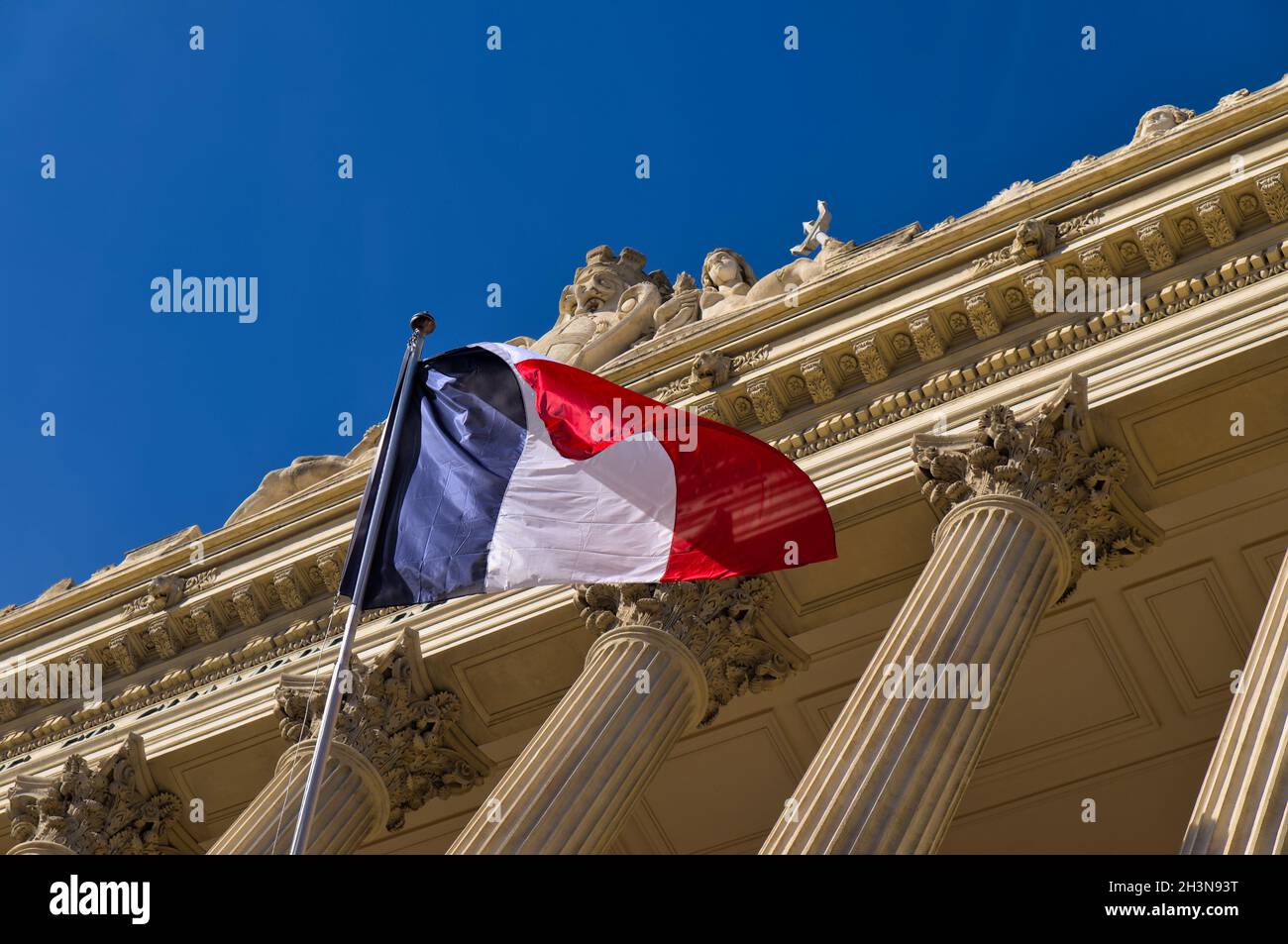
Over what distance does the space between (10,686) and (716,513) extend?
1389 cm

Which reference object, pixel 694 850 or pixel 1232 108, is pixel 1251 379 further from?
pixel 694 850

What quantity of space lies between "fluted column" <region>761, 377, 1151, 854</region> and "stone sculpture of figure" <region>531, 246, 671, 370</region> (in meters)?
8.19

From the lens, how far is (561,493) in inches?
704

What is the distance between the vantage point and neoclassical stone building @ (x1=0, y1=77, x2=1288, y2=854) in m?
18.1

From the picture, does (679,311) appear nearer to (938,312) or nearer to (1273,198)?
(938,312)

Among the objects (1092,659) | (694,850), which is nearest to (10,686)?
(694,850)

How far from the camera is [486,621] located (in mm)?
22625

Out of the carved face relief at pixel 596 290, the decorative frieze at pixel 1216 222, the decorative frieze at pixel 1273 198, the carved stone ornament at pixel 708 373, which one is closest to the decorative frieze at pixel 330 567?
the carved stone ornament at pixel 708 373

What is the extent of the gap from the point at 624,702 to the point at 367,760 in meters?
3.82

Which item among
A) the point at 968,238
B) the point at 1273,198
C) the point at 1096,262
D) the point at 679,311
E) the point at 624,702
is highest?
the point at 679,311

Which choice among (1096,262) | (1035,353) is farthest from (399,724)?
(1096,262)

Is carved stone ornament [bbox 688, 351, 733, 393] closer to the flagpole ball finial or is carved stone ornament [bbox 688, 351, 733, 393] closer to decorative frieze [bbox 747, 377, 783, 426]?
decorative frieze [bbox 747, 377, 783, 426]

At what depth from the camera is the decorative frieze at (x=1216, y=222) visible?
827 inches
